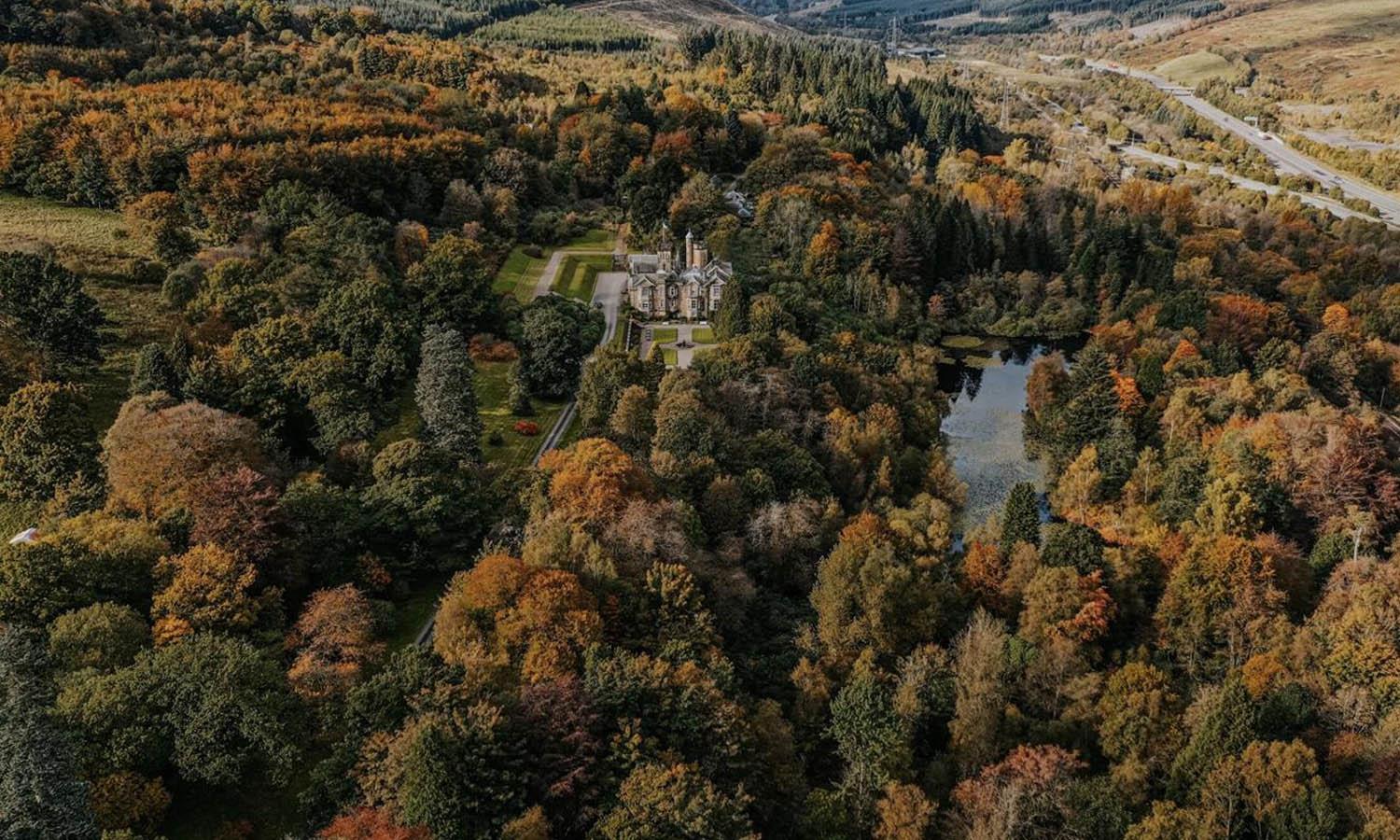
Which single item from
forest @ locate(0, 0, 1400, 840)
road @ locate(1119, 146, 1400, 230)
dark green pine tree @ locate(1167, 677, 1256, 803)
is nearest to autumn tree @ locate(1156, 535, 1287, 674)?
forest @ locate(0, 0, 1400, 840)

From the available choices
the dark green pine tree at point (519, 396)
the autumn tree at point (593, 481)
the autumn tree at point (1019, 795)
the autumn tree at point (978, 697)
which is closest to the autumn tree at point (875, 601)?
the autumn tree at point (978, 697)

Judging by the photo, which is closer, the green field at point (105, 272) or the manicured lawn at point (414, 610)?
the manicured lawn at point (414, 610)

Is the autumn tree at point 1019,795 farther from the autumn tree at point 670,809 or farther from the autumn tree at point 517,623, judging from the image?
the autumn tree at point 517,623

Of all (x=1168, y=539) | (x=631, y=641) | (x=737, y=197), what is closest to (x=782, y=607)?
(x=631, y=641)

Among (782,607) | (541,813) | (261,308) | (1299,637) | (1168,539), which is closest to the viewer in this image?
(541,813)

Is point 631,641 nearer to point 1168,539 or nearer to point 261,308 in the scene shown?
point 1168,539

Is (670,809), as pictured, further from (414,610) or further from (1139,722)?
(1139,722)

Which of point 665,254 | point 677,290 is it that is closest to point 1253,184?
point 665,254
